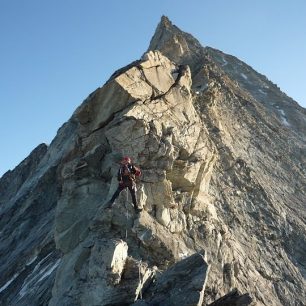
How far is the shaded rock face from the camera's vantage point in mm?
19156

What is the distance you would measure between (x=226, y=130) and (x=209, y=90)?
11.2 ft

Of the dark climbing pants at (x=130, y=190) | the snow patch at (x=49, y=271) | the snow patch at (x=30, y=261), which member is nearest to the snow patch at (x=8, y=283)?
the snow patch at (x=30, y=261)

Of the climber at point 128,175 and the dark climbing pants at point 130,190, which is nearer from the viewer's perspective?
the climber at point 128,175

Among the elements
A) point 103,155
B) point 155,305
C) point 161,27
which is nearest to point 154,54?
A: point 103,155

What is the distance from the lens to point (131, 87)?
85.0 feet

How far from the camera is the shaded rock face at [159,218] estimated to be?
19.2 m

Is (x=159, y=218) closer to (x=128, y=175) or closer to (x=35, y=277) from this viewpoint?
(x=128, y=175)

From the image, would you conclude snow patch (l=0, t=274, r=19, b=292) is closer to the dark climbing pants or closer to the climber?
the dark climbing pants

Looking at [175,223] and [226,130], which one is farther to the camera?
[226,130]

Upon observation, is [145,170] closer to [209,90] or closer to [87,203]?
[87,203]

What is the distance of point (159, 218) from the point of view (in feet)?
75.2

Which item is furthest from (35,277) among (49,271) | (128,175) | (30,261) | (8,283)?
(128,175)

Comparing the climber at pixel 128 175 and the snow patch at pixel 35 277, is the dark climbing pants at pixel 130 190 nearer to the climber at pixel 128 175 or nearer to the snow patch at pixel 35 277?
the climber at pixel 128 175

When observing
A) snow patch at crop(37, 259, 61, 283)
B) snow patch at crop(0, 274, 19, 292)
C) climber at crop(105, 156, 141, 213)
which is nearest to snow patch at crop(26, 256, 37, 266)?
snow patch at crop(0, 274, 19, 292)
